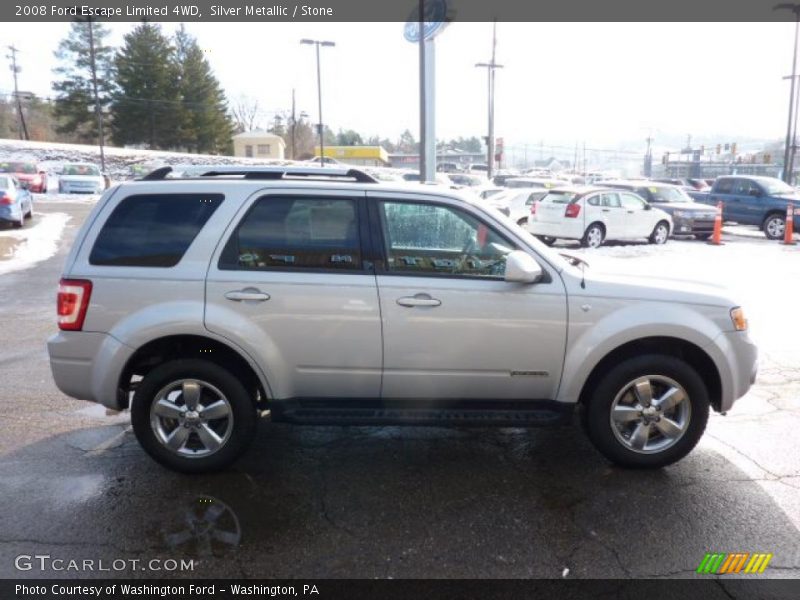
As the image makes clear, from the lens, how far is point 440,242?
405 centimetres

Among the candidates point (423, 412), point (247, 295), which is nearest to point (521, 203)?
point (423, 412)

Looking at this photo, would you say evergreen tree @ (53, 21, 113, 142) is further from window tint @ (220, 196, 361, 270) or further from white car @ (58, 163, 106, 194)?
window tint @ (220, 196, 361, 270)

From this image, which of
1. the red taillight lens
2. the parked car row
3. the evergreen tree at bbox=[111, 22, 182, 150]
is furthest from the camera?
the evergreen tree at bbox=[111, 22, 182, 150]

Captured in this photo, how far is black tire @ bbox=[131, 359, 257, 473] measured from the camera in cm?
385

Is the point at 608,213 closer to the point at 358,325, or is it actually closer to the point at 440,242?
the point at 440,242

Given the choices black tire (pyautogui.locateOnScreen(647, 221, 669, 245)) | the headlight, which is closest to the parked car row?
black tire (pyautogui.locateOnScreen(647, 221, 669, 245))

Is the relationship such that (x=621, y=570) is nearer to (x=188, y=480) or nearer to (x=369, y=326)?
(x=369, y=326)

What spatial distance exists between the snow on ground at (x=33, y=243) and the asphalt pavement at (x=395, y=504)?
30.1 feet

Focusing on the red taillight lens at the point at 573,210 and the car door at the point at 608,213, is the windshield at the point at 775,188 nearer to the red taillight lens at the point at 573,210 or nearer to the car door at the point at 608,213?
the car door at the point at 608,213

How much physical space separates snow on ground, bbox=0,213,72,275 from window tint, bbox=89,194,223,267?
30.8 feet

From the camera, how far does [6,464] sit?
409cm

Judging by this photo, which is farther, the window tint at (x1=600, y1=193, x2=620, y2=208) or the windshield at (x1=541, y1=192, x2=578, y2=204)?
the window tint at (x1=600, y1=193, x2=620, y2=208)

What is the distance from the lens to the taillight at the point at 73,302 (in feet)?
12.5
